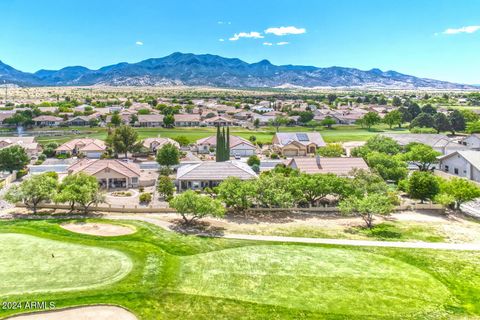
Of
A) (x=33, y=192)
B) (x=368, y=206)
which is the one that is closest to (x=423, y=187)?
(x=368, y=206)

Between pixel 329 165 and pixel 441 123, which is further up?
pixel 441 123

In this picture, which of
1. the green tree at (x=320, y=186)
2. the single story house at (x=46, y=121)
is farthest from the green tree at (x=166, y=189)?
the single story house at (x=46, y=121)

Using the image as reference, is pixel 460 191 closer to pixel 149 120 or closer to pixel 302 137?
pixel 302 137

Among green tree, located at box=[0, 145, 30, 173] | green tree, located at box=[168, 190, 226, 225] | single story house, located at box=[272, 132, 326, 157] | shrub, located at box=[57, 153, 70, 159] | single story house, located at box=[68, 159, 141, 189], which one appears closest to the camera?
green tree, located at box=[168, 190, 226, 225]

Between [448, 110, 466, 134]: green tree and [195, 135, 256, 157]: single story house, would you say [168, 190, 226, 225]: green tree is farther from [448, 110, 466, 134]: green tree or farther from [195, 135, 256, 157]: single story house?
[448, 110, 466, 134]: green tree

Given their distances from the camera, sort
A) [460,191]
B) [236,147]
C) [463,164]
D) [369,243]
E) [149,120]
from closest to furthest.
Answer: [369,243]
[460,191]
[463,164]
[236,147]
[149,120]

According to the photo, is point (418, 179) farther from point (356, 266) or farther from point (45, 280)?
point (45, 280)

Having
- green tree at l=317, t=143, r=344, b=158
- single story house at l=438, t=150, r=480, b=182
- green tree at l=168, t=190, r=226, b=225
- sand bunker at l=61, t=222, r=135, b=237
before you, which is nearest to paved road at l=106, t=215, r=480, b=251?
green tree at l=168, t=190, r=226, b=225

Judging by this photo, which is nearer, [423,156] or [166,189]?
[166,189]

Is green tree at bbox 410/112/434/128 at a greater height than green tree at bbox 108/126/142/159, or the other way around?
green tree at bbox 410/112/434/128
